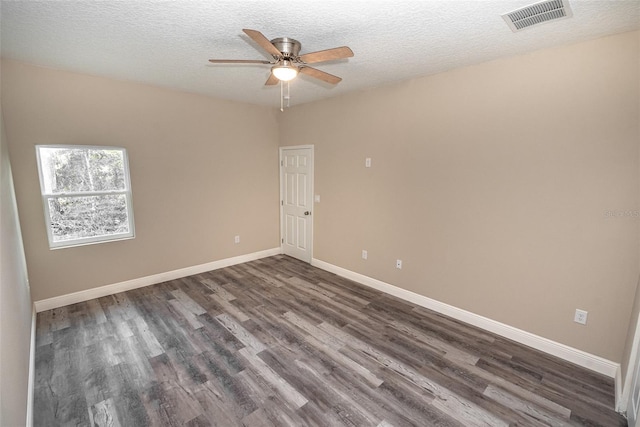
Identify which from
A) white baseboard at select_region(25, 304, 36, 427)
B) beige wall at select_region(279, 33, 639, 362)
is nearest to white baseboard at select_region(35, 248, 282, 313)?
white baseboard at select_region(25, 304, 36, 427)

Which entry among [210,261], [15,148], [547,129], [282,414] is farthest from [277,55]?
[210,261]

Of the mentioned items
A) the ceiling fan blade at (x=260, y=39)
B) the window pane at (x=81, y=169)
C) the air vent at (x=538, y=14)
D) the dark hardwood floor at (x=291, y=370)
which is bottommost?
the dark hardwood floor at (x=291, y=370)

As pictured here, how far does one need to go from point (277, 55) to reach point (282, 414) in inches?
100

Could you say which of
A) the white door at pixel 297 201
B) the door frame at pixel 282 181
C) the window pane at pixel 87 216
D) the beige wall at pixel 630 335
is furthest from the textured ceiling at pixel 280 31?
the white door at pixel 297 201

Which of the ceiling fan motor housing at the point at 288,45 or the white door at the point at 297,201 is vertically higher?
the ceiling fan motor housing at the point at 288,45

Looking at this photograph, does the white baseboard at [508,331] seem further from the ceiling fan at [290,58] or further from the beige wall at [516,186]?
the ceiling fan at [290,58]

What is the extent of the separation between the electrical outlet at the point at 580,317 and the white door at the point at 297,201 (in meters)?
3.39

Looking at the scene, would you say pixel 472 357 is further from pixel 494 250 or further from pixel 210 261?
pixel 210 261

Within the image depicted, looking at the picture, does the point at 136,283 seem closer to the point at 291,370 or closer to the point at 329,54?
the point at 291,370

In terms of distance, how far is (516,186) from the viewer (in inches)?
104

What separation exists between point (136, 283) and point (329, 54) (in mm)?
3807

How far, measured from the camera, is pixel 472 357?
8.32 feet

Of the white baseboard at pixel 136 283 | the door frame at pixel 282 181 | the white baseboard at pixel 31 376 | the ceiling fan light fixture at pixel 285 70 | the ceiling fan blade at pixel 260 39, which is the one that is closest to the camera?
the ceiling fan blade at pixel 260 39

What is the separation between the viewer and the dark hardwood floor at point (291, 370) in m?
1.95
